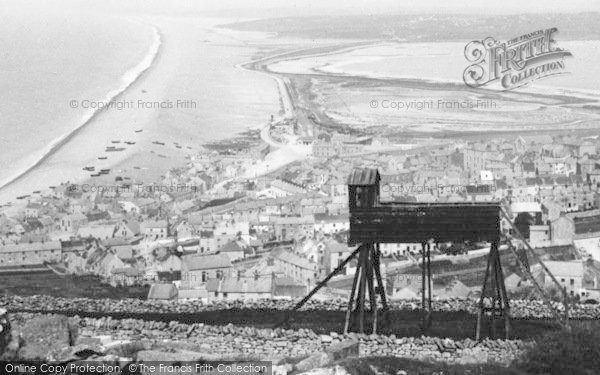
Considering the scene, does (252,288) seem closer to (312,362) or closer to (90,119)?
(312,362)

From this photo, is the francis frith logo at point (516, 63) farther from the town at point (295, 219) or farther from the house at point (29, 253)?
the house at point (29, 253)

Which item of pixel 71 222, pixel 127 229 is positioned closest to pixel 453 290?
pixel 127 229

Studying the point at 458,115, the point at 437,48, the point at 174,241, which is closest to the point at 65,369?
the point at 174,241

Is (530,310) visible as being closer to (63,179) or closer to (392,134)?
(63,179)

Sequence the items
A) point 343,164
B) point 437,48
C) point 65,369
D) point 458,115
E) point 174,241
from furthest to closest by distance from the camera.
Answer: point 437,48 < point 458,115 < point 343,164 < point 174,241 < point 65,369

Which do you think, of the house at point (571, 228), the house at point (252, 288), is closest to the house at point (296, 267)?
the house at point (252, 288)

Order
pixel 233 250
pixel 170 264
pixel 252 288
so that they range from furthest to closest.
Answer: pixel 233 250, pixel 170 264, pixel 252 288
